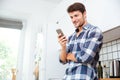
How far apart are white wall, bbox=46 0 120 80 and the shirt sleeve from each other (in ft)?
0.60

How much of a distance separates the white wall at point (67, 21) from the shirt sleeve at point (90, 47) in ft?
0.60

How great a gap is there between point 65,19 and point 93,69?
1.07 m

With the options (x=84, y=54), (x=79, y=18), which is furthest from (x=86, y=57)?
(x=79, y=18)

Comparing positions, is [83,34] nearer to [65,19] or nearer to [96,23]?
[96,23]

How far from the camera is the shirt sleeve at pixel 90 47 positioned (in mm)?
1283

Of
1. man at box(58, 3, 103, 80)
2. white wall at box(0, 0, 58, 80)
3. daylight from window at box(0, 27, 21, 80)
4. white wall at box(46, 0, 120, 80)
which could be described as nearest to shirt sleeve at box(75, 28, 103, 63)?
man at box(58, 3, 103, 80)

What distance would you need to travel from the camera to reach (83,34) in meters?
1.43

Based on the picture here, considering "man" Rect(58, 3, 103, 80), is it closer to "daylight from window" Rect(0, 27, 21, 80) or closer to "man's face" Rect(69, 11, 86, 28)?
"man's face" Rect(69, 11, 86, 28)

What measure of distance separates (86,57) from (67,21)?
98 centimetres

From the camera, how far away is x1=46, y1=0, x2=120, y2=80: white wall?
4.66 ft

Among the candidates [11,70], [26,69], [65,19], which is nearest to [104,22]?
[65,19]

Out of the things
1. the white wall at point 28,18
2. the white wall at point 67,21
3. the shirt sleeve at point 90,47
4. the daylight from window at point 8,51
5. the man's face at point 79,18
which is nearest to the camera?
the shirt sleeve at point 90,47

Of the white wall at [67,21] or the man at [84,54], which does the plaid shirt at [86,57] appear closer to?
the man at [84,54]

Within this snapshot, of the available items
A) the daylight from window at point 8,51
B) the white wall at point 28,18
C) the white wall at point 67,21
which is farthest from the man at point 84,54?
the daylight from window at point 8,51
